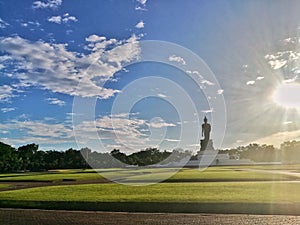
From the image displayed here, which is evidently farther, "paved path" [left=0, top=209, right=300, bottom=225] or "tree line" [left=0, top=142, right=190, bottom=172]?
"tree line" [left=0, top=142, right=190, bottom=172]

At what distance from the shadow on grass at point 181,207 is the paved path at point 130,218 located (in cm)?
99

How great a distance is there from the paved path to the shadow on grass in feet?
3.26

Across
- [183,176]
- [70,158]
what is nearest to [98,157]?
[70,158]

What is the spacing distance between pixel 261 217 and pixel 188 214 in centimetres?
277

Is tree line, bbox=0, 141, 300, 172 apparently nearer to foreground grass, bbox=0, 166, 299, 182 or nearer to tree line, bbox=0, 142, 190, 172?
tree line, bbox=0, 142, 190, 172

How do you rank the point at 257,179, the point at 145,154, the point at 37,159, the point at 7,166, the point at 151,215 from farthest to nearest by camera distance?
the point at 145,154 → the point at 37,159 → the point at 7,166 → the point at 257,179 → the point at 151,215

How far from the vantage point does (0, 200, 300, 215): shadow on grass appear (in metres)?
14.0

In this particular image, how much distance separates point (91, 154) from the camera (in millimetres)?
87062

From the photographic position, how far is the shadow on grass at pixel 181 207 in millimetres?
14016

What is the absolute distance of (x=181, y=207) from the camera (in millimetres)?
14742

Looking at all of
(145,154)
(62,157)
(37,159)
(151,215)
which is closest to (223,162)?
(145,154)

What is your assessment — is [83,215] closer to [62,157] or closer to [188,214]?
[188,214]

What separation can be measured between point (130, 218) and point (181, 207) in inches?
116

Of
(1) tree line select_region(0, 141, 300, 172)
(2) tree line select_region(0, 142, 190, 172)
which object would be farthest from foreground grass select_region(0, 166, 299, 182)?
(2) tree line select_region(0, 142, 190, 172)
